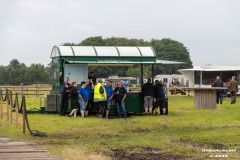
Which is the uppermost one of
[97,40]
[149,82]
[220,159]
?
[97,40]

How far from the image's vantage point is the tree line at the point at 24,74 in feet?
230

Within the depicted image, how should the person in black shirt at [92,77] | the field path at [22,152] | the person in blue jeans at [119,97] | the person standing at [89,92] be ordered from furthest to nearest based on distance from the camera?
the person in black shirt at [92,77] → the person standing at [89,92] → the person in blue jeans at [119,97] → the field path at [22,152]

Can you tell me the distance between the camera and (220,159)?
36.2 ft

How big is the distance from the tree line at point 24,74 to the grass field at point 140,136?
47.7 m

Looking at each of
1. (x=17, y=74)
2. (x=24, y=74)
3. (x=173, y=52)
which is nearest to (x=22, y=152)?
(x=24, y=74)

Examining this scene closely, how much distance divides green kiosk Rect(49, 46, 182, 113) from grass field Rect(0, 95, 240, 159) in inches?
28.7

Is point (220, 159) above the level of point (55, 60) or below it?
below

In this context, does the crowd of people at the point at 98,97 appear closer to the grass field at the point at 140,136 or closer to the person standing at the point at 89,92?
the person standing at the point at 89,92

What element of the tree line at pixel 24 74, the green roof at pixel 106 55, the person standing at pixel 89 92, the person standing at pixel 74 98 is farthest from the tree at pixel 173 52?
the person standing at pixel 74 98

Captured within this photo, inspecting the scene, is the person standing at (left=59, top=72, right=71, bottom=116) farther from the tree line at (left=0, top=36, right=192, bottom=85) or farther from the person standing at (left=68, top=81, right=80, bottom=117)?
the tree line at (left=0, top=36, right=192, bottom=85)

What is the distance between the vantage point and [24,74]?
7144cm

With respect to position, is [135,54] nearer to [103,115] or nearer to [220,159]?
[103,115]

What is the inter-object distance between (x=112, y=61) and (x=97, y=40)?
61.4 metres

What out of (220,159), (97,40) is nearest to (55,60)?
(220,159)
